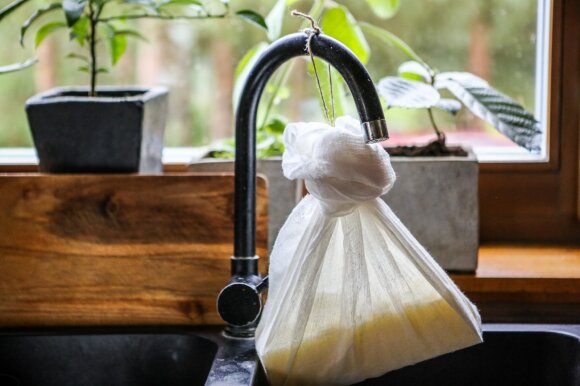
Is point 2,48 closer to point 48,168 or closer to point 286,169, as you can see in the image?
point 48,168

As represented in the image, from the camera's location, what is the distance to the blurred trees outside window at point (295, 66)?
151 cm

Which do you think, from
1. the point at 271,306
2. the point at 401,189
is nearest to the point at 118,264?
the point at 271,306

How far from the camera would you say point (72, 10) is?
43.4 inches

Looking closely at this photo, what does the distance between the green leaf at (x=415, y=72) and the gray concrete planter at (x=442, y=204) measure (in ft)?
0.47

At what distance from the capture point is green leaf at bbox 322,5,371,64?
1293mm

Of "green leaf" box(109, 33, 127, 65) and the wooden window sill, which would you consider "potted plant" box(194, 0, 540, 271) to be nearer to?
the wooden window sill

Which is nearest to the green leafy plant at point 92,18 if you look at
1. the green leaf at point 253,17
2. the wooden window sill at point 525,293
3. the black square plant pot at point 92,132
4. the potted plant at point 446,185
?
the green leaf at point 253,17

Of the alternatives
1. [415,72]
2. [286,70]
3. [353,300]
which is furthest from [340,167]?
[286,70]

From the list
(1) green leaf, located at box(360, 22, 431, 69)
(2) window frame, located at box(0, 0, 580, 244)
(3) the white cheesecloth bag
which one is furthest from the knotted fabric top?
(2) window frame, located at box(0, 0, 580, 244)

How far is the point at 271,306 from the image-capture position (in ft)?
3.14

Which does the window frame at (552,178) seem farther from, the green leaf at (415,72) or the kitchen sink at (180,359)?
the kitchen sink at (180,359)

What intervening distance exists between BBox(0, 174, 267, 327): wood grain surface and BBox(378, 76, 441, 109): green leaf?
8.5 inches

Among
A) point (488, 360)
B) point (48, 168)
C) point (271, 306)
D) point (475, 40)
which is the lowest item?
point (488, 360)

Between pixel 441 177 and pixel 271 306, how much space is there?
1.26 feet
